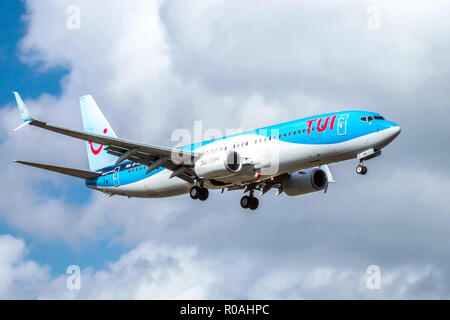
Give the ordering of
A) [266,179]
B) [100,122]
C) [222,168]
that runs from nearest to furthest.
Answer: [222,168] < [266,179] < [100,122]

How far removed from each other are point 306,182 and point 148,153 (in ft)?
39.9

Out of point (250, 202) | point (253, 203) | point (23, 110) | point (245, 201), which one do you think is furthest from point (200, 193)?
point (23, 110)

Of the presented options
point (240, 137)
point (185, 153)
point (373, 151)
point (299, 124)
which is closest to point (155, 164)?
point (185, 153)

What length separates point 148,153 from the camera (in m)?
58.8

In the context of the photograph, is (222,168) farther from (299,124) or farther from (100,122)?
(100,122)

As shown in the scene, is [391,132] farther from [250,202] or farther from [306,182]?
[250,202]

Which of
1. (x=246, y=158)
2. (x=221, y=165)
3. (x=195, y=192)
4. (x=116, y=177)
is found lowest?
(x=195, y=192)

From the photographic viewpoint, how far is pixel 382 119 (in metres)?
53.0

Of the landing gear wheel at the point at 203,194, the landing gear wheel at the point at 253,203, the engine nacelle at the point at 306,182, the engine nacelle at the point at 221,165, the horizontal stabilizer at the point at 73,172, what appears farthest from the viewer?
the landing gear wheel at the point at 253,203

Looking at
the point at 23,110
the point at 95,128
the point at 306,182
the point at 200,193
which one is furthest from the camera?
the point at 95,128

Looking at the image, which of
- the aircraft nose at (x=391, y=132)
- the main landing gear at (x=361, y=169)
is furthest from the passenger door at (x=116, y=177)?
the aircraft nose at (x=391, y=132)

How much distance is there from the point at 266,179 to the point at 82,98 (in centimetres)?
2372

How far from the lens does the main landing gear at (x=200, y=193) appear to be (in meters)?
59.2

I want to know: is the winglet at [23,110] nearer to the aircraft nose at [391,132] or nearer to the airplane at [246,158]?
the airplane at [246,158]
